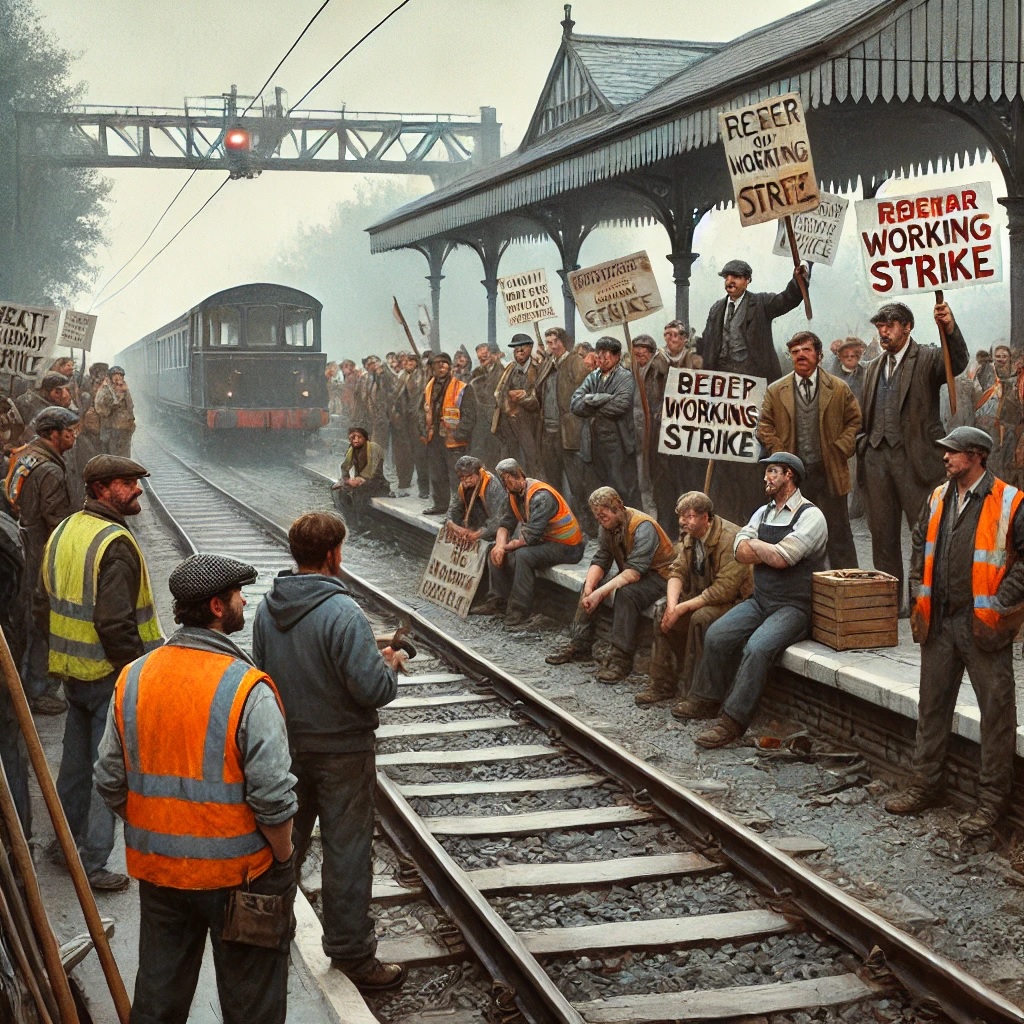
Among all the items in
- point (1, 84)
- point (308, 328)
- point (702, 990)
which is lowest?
point (702, 990)

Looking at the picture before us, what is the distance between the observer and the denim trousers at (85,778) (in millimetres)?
5227

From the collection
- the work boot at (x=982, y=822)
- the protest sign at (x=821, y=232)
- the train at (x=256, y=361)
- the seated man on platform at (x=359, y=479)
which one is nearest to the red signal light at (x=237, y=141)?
the train at (x=256, y=361)

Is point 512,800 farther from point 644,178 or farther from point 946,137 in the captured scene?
point 946,137

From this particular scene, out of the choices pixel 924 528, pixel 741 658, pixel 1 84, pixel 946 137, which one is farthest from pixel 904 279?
pixel 1 84

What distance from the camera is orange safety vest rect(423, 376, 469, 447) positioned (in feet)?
46.1

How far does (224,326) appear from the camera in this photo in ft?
82.8

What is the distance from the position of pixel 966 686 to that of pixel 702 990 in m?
3.08

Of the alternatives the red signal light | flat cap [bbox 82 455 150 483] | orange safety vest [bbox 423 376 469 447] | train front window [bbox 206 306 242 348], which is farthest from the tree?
flat cap [bbox 82 455 150 483]

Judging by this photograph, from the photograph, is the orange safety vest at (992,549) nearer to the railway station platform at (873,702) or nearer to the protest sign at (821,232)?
the railway station platform at (873,702)

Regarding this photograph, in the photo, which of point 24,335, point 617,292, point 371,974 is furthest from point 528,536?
point 371,974

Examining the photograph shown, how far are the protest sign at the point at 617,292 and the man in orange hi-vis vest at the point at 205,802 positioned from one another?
747 cm

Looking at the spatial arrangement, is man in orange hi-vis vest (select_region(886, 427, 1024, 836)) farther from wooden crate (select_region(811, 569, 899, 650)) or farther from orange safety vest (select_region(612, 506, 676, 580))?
orange safety vest (select_region(612, 506, 676, 580))

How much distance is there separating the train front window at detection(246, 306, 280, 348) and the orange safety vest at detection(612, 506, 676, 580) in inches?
695

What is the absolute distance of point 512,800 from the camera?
21.9 feet
